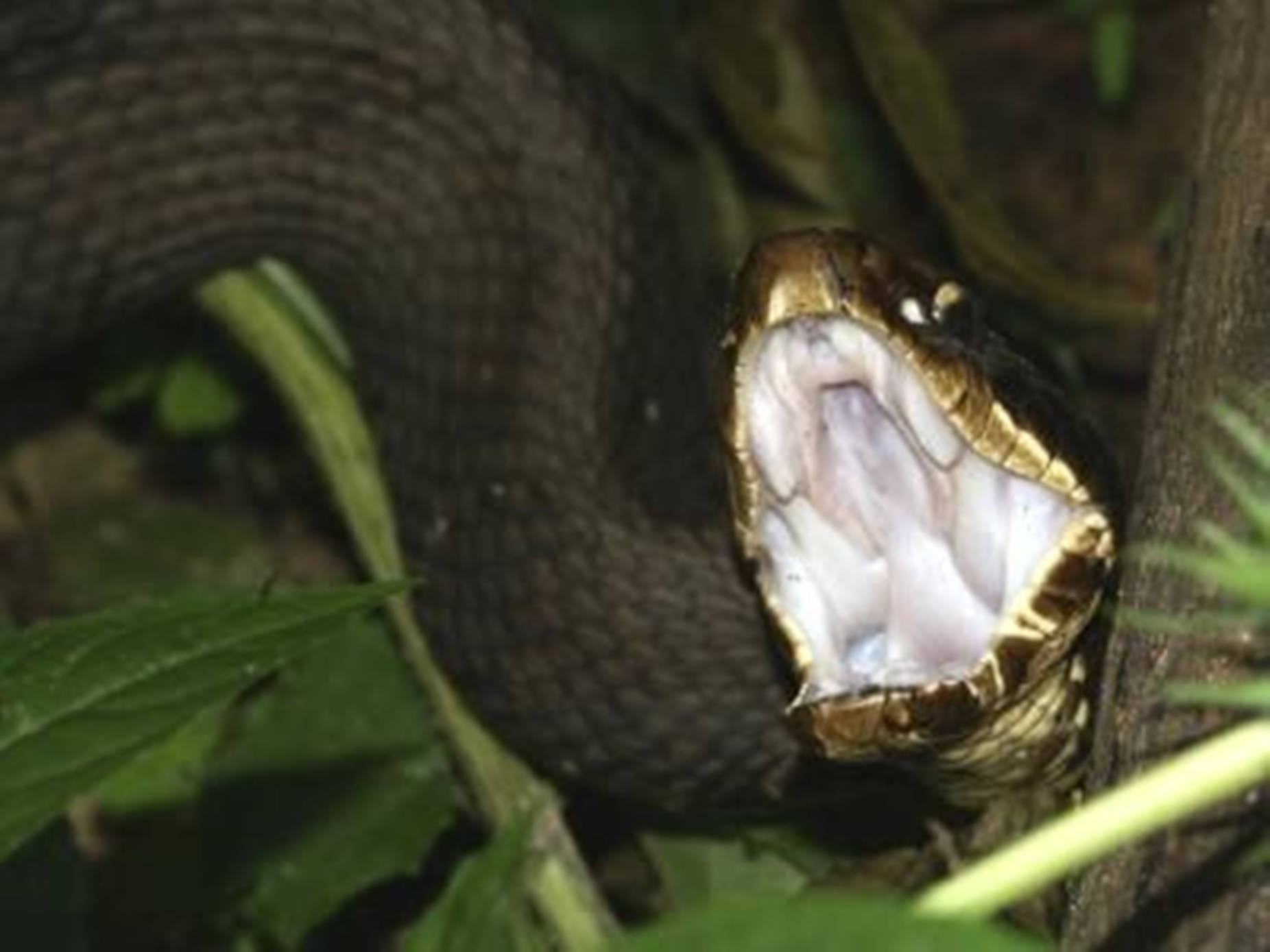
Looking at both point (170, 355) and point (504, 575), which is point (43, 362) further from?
point (504, 575)

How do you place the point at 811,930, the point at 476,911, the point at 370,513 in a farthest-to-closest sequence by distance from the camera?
the point at 370,513, the point at 476,911, the point at 811,930

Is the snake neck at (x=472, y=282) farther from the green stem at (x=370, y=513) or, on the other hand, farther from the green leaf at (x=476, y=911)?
the green leaf at (x=476, y=911)

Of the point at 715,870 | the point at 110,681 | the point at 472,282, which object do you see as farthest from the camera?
the point at 472,282

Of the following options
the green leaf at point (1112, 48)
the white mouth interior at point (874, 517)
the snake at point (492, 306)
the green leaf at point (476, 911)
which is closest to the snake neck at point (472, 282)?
the snake at point (492, 306)

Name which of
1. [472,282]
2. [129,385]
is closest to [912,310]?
[472,282]

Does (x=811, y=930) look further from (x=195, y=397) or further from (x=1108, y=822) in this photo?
(x=195, y=397)

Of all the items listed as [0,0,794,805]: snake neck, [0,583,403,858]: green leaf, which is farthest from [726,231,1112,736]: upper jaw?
[0,583,403,858]: green leaf

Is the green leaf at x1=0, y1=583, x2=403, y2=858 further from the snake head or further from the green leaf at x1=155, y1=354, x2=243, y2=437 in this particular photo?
the green leaf at x1=155, y1=354, x2=243, y2=437

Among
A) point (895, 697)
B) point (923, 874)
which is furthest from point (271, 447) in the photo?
point (895, 697)
